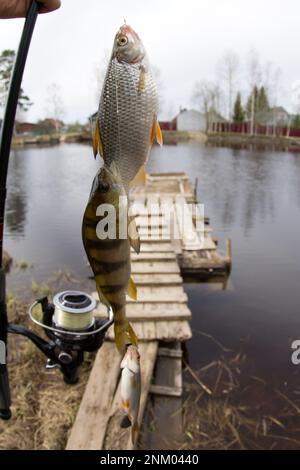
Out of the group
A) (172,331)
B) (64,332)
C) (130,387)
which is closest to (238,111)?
(172,331)

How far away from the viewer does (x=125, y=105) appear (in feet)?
3.20

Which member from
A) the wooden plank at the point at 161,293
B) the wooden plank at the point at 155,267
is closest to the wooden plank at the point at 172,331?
the wooden plank at the point at 161,293

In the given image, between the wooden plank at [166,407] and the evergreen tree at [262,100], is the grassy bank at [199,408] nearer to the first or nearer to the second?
the wooden plank at [166,407]

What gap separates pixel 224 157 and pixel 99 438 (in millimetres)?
33774

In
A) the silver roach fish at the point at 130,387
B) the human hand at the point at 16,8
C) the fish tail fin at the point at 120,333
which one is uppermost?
the human hand at the point at 16,8

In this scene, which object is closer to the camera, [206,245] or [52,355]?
[52,355]

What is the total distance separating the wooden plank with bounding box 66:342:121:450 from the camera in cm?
438

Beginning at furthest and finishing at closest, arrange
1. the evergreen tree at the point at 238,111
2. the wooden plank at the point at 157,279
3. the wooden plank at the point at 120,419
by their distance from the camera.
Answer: the evergreen tree at the point at 238,111, the wooden plank at the point at 157,279, the wooden plank at the point at 120,419

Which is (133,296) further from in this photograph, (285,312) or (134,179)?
(285,312)

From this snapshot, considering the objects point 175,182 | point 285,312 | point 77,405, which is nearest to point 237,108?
point 175,182

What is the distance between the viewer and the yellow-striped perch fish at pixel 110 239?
978 millimetres

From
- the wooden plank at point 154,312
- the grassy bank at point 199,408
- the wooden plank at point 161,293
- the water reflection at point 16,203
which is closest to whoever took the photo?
the grassy bank at point 199,408

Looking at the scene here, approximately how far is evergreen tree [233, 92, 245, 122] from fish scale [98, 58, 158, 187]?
6320cm

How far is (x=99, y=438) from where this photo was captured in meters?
4.40
